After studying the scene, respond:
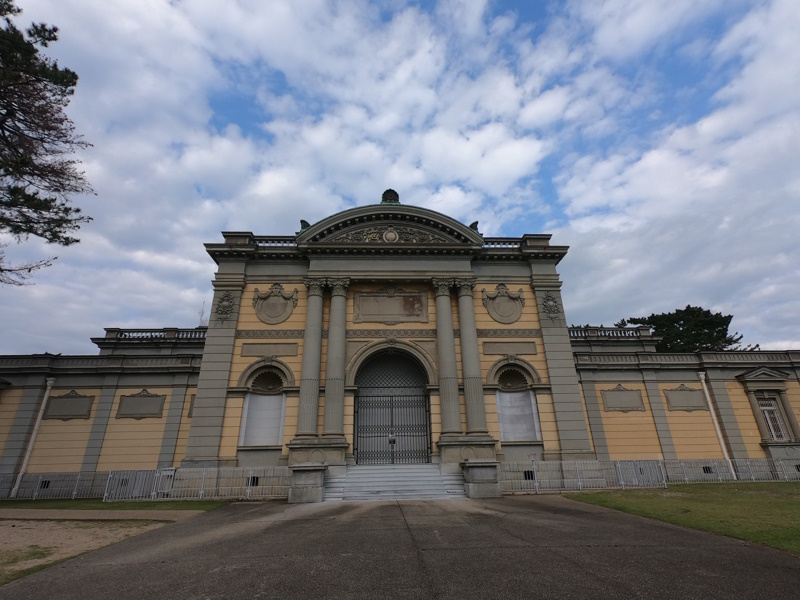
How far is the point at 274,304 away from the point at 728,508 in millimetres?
20099

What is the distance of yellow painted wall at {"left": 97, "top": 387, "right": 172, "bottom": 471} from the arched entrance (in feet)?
37.4

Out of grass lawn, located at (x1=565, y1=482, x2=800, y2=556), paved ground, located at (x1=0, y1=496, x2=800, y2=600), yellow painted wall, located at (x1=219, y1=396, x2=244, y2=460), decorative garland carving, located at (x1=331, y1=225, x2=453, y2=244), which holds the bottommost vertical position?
paved ground, located at (x1=0, y1=496, x2=800, y2=600)

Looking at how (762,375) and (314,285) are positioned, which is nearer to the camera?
(314,285)

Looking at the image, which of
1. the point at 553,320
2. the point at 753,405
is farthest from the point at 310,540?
the point at 753,405

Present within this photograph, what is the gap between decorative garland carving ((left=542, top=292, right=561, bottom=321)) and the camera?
2188 centimetres

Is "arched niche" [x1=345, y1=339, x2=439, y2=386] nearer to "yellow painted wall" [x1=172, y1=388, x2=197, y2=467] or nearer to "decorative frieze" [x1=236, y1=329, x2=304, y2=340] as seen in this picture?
"decorative frieze" [x1=236, y1=329, x2=304, y2=340]

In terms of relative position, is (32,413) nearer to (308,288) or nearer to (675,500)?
(308,288)

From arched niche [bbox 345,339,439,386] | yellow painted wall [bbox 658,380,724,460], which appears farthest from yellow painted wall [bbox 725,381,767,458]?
arched niche [bbox 345,339,439,386]

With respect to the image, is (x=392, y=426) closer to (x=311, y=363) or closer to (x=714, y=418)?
(x=311, y=363)

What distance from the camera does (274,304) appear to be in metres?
21.5

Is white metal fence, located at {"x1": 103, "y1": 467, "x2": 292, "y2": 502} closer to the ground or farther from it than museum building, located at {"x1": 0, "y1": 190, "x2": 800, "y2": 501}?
closer to the ground

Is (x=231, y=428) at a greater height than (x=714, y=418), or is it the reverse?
(x=714, y=418)

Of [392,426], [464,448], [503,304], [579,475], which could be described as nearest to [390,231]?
[503,304]

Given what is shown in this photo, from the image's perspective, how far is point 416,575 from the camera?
575 cm
